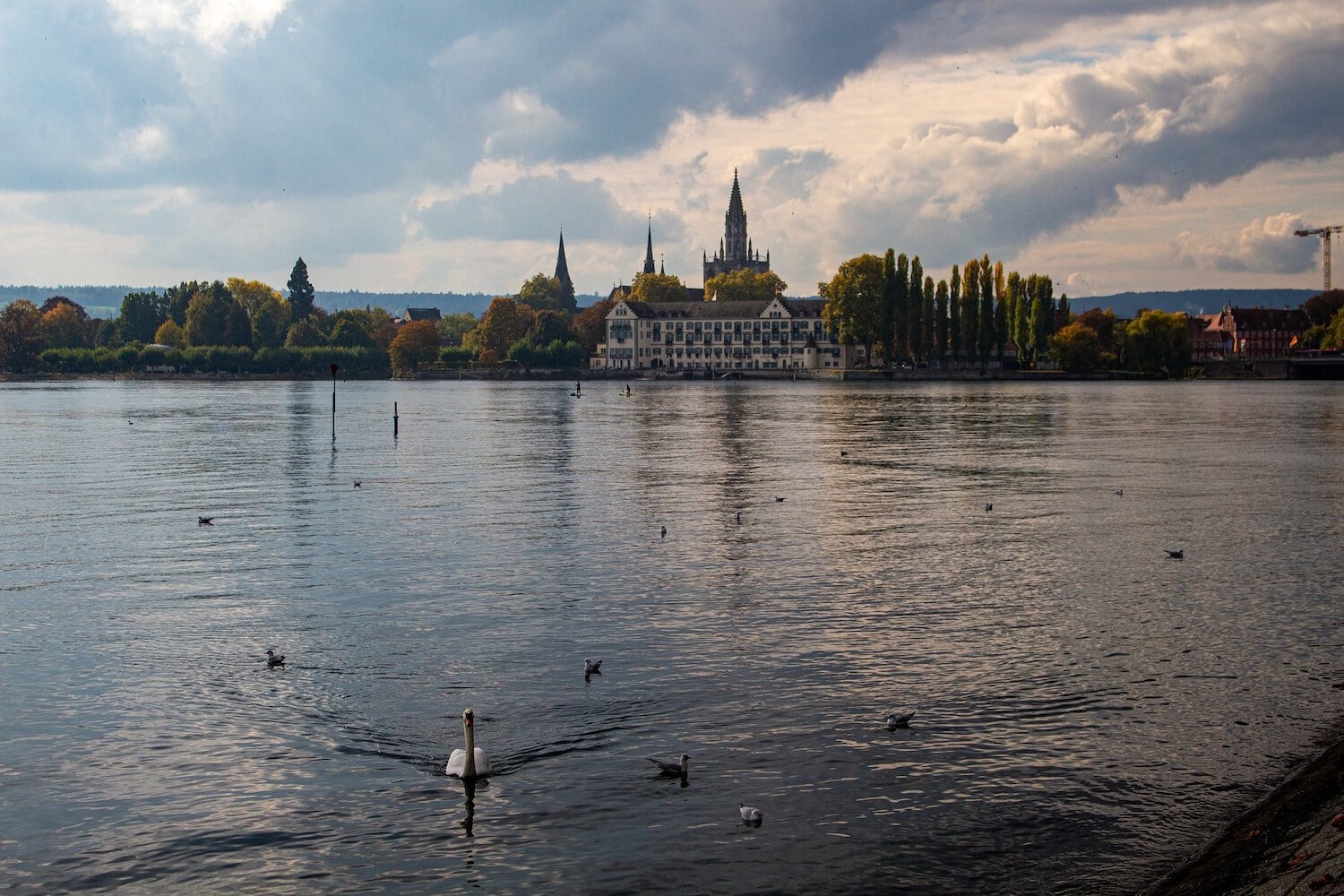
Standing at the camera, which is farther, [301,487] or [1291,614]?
[301,487]

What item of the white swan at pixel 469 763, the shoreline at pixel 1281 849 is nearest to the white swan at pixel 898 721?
the shoreline at pixel 1281 849

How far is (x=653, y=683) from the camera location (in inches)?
831

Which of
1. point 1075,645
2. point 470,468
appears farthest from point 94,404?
point 1075,645

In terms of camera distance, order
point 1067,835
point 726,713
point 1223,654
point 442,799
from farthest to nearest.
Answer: point 1223,654 < point 726,713 < point 442,799 < point 1067,835

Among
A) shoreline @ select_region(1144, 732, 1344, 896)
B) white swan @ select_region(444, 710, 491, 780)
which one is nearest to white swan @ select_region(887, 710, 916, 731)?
shoreline @ select_region(1144, 732, 1344, 896)

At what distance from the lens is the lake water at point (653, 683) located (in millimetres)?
14820

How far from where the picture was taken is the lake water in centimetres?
1482

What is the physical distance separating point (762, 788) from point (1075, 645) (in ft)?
31.5

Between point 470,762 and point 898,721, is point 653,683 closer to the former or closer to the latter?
point 898,721

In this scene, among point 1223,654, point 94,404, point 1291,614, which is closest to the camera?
point 1223,654

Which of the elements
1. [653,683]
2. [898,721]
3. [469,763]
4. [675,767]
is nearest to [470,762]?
[469,763]

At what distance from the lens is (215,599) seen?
91.1 ft

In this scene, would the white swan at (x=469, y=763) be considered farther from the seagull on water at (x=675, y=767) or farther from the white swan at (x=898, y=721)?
the white swan at (x=898, y=721)

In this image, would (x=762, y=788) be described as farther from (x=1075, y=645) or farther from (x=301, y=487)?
(x=301, y=487)
